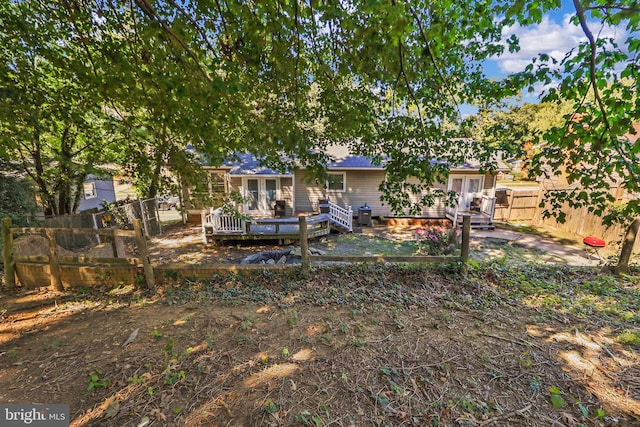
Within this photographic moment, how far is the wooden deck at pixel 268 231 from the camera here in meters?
10.1

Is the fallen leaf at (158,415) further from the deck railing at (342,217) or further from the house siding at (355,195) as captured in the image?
the house siding at (355,195)

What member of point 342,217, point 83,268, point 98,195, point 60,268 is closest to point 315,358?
point 83,268

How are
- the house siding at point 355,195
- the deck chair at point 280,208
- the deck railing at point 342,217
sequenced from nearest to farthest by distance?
the deck railing at point 342,217, the deck chair at point 280,208, the house siding at point 355,195

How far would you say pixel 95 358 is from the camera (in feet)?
9.14

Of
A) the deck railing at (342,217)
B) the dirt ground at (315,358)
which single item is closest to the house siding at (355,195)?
the deck railing at (342,217)

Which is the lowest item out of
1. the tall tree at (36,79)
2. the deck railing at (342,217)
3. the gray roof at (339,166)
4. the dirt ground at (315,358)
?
the dirt ground at (315,358)

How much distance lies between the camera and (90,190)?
14867 millimetres

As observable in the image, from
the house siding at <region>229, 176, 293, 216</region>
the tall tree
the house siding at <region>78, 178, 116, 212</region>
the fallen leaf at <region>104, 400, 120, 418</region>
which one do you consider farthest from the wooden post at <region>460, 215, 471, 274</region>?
the house siding at <region>78, 178, 116, 212</region>

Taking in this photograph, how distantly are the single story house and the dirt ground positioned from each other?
28.9 ft

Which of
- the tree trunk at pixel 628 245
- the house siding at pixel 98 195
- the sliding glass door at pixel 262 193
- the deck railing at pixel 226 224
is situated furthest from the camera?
the house siding at pixel 98 195

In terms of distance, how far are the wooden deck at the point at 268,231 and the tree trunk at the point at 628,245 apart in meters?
7.97

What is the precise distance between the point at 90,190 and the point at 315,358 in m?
17.8

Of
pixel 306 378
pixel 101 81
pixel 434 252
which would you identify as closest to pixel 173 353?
pixel 306 378

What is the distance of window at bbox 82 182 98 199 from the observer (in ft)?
47.3
